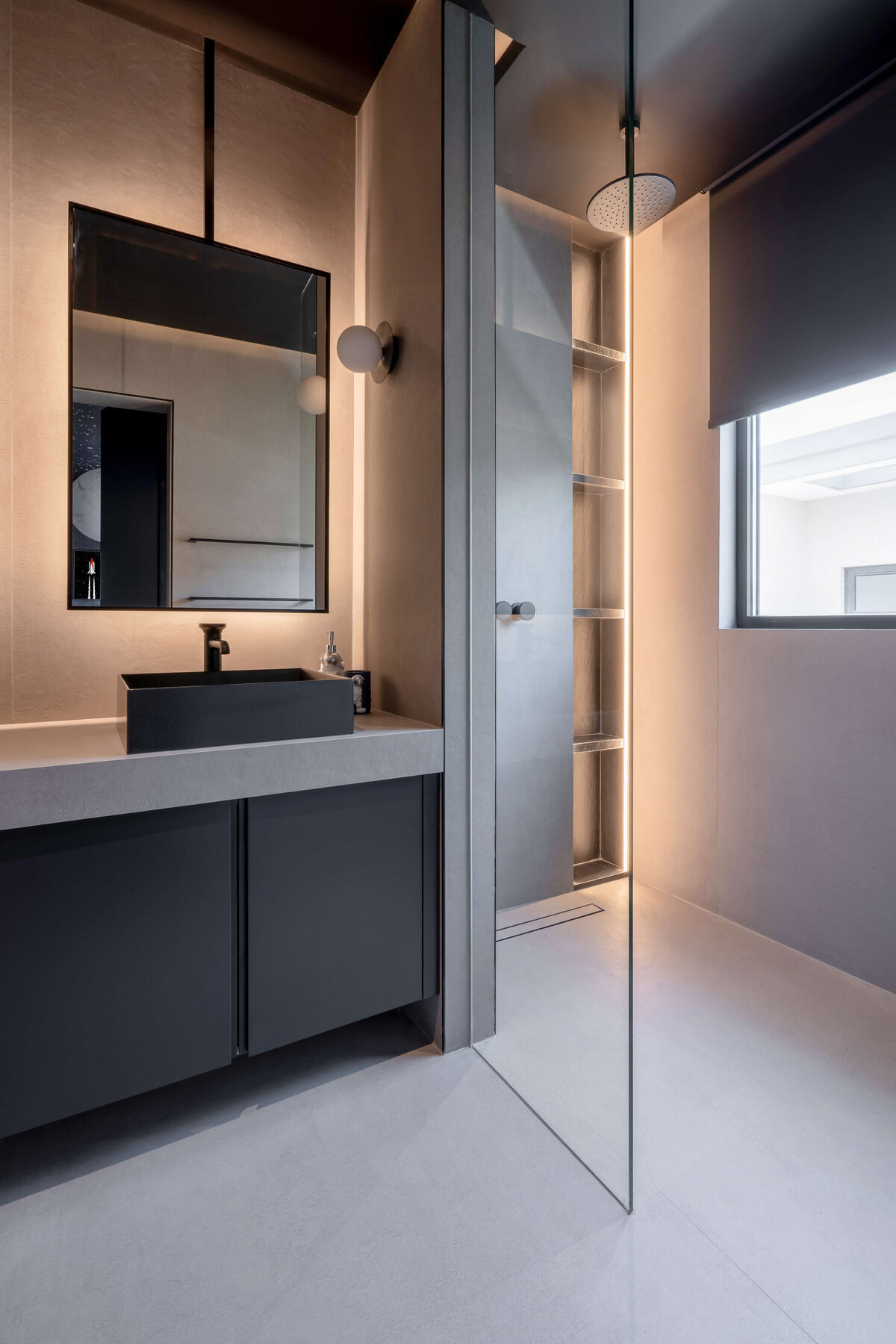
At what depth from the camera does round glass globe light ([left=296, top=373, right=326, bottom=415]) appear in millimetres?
2090

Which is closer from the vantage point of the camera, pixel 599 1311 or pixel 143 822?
pixel 599 1311

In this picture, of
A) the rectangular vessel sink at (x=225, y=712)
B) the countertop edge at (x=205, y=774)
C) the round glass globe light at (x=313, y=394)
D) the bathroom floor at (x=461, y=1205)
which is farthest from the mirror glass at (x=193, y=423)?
the bathroom floor at (x=461, y=1205)

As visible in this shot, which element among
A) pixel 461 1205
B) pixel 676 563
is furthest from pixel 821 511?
pixel 461 1205

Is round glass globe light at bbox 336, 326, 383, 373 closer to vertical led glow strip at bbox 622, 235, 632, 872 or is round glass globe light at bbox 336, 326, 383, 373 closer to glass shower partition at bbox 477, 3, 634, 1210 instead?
glass shower partition at bbox 477, 3, 634, 1210

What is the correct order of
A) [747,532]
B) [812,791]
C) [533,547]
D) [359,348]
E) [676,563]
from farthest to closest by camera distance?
[676,563], [747,532], [812,791], [359,348], [533,547]

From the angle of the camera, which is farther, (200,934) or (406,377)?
(406,377)

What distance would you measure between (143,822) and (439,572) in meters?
0.88

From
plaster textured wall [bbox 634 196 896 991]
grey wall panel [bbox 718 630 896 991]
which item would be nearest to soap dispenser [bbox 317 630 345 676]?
plaster textured wall [bbox 634 196 896 991]

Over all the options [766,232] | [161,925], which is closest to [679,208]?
[766,232]

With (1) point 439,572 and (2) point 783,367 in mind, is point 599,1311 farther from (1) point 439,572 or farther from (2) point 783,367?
(2) point 783,367

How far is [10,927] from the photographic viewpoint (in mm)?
1262

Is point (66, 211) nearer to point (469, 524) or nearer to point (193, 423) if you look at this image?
point (193, 423)

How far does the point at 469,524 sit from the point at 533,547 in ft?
0.68

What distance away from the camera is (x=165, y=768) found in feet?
4.52
